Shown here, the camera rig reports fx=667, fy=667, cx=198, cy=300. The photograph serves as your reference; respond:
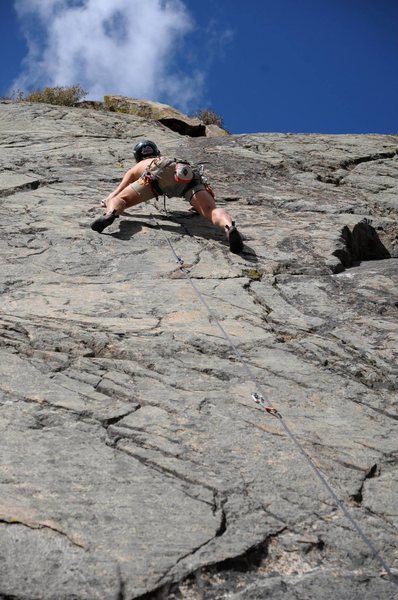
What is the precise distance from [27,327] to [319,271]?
2972 millimetres

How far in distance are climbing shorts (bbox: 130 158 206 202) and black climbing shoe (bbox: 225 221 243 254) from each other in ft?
3.21

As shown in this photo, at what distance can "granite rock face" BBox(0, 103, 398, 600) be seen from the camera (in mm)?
3123

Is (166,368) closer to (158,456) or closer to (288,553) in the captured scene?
(158,456)

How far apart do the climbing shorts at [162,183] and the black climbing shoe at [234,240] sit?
0.98 metres

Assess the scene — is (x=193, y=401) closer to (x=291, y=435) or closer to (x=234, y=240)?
(x=291, y=435)

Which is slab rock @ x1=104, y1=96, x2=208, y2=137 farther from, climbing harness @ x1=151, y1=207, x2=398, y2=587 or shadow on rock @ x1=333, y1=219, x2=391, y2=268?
climbing harness @ x1=151, y1=207, x2=398, y2=587

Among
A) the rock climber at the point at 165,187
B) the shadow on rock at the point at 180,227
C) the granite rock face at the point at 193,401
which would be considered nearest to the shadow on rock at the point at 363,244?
the granite rock face at the point at 193,401

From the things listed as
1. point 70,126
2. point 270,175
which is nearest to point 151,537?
point 270,175

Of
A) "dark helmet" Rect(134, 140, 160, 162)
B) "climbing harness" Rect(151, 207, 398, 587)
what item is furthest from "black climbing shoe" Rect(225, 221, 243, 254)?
"dark helmet" Rect(134, 140, 160, 162)

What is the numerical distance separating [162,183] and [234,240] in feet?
4.35

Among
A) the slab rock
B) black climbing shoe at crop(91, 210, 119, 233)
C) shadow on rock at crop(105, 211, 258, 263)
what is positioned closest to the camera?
black climbing shoe at crop(91, 210, 119, 233)

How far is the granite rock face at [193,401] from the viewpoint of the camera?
3.12 metres

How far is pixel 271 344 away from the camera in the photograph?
16.8ft

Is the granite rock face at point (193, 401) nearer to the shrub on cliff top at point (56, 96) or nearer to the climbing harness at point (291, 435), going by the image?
the climbing harness at point (291, 435)
